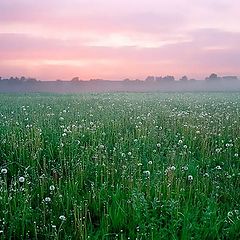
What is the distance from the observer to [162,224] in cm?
539

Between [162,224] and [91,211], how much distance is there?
1.10 m

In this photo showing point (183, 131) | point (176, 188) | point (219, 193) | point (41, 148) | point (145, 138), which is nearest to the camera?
point (176, 188)

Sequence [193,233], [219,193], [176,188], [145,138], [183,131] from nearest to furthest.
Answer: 1. [193,233]
2. [176,188]
3. [219,193]
4. [145,138]
5. [183,131]

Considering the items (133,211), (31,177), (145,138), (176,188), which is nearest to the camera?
(133,211)

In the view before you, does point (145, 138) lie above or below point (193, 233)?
above

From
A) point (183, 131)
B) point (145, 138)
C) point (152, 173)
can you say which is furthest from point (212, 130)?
point (152, 173)

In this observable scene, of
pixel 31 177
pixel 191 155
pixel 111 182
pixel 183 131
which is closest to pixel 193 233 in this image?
pixel 111 182

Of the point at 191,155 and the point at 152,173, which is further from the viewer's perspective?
the point at 191,155

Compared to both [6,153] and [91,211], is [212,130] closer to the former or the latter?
[6,153]

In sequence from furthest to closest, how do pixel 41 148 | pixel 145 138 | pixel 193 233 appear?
pixel 145 138
pixel 41 148
pixel 193 233

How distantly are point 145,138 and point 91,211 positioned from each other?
452 centimetres

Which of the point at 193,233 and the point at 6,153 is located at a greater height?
the point at 6,153

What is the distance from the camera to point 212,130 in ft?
39.0

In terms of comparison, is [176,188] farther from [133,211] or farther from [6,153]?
[6,153]
